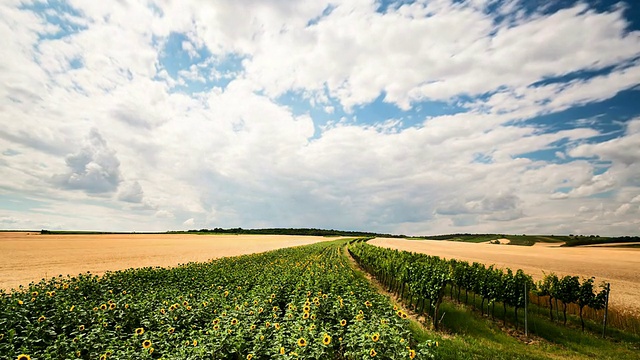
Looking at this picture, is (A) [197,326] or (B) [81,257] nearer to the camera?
(A) [197,326]

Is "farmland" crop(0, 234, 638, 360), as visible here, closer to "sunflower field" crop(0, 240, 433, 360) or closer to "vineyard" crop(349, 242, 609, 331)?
"sunflower field" crop(0, 240, 433, 360)

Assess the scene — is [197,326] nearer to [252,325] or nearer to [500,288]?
[252,325]

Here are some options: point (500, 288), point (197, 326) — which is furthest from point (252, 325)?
point (500, 288)

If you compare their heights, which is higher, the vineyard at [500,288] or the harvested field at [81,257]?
the vineyard at [500,288]

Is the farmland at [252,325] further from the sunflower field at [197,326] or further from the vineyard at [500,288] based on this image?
the vineyard at [500,288]

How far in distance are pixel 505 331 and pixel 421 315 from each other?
427 cm

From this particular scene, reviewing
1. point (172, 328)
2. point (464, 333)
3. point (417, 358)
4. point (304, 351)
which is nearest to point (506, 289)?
point (464, 333)

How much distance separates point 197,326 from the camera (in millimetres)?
9078

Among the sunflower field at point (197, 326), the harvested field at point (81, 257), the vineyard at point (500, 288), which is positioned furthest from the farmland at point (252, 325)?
the harvested field at point (81, 257)

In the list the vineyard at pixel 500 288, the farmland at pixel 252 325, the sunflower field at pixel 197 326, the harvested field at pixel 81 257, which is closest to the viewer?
the sunflower field at pixel 197 326

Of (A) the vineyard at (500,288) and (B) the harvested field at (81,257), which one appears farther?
(B) the harvested field at (81,257)

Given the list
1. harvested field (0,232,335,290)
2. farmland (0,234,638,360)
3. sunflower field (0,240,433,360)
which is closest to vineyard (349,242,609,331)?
farmland (0,234,638,360)

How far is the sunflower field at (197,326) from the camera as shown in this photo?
6.82m

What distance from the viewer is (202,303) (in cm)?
1065
